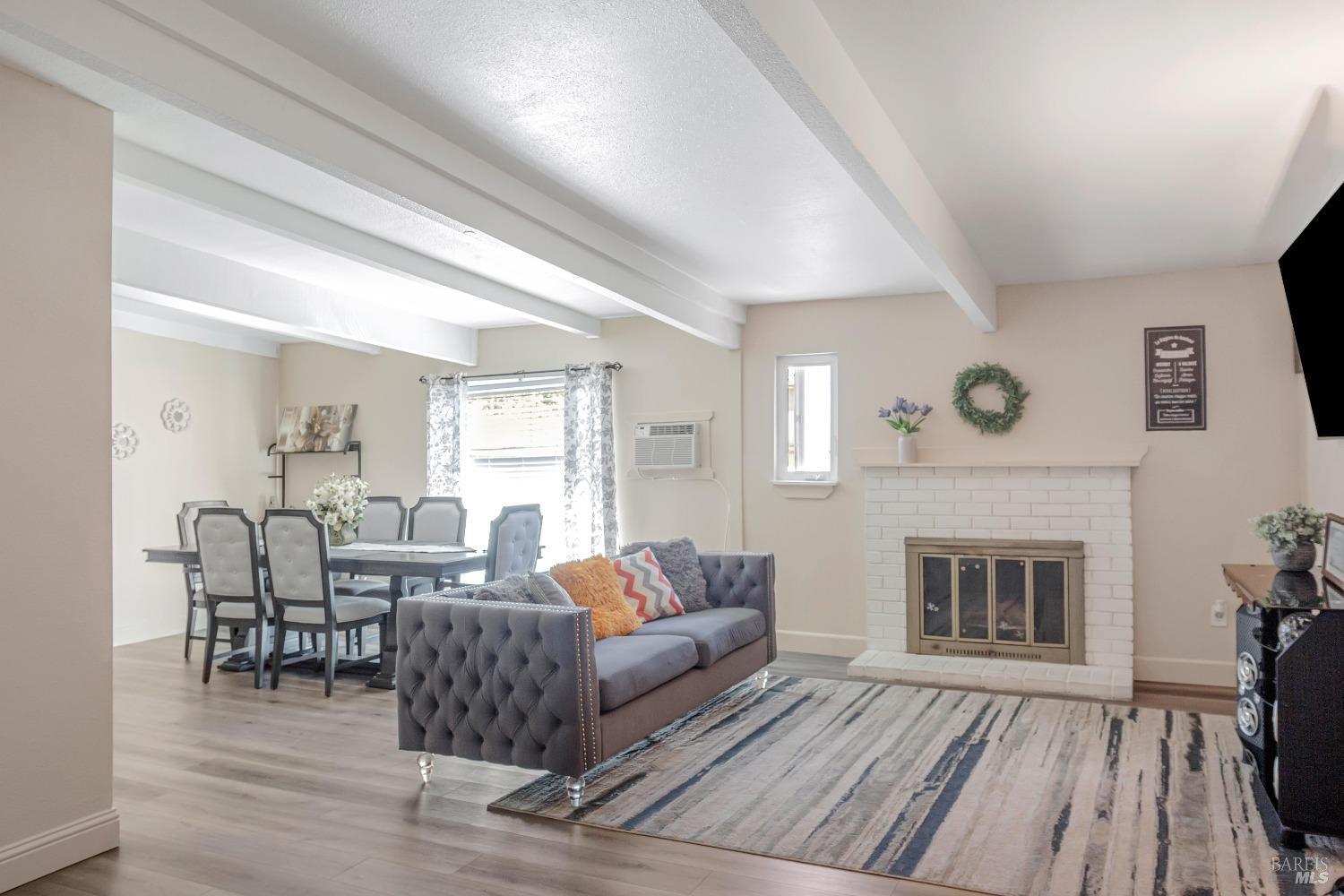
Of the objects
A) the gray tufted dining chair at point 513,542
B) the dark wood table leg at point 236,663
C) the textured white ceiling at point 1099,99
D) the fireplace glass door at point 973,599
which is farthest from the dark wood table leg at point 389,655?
the textured white ceiling at point 1099,99

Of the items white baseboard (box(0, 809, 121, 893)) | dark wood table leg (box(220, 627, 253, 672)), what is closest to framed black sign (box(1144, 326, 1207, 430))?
white baseboard (box(0, 809, 121, 893))

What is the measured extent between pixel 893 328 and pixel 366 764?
13.7ft

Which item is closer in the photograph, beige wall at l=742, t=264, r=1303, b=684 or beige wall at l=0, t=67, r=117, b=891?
beige wall at l=0, t=67, r=117, b=891

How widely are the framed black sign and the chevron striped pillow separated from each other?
309cm

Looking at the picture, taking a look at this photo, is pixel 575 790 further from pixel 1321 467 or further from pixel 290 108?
pixel 1321 467

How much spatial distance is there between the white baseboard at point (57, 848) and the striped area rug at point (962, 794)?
4.19 feet

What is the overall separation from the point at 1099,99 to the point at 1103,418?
3.15m

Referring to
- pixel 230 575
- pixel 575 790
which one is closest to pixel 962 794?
pixel 575 790

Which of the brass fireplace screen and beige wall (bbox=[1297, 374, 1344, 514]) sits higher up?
beige wall (bbox=[1297, 374, 1344, 514])

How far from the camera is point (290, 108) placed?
276cm

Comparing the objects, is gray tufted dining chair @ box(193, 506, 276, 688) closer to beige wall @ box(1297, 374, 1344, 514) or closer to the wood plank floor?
the wood plank floor

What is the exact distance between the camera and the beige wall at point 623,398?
669cm

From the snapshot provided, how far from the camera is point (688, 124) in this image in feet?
10.4

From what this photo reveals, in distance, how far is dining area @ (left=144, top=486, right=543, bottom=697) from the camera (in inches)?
209
